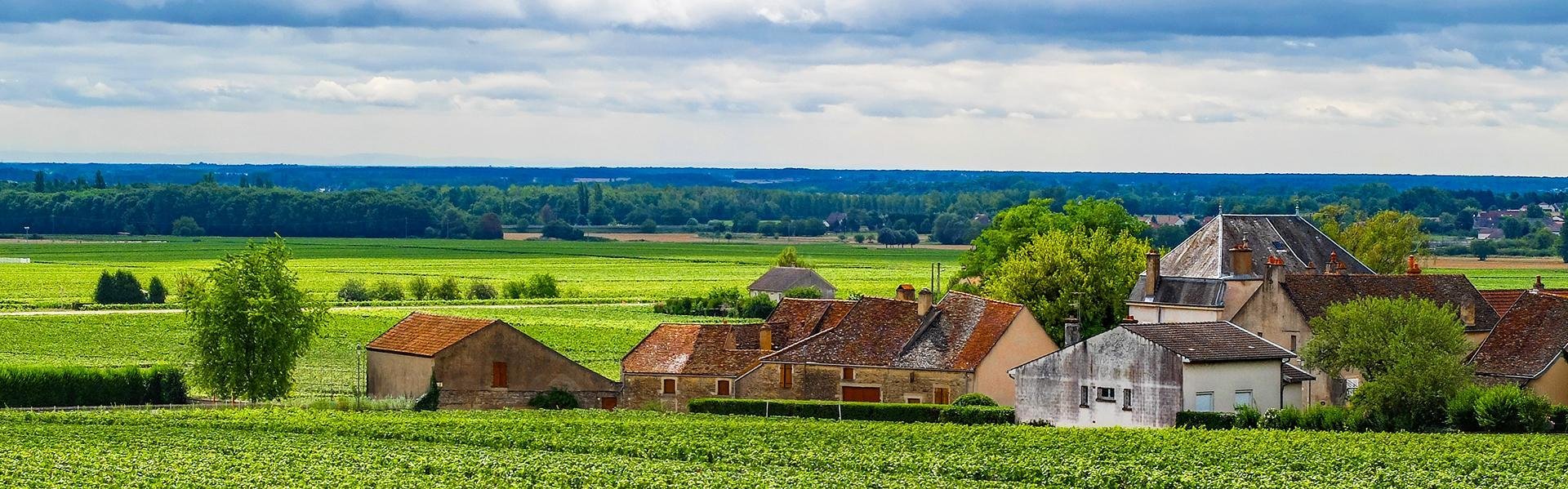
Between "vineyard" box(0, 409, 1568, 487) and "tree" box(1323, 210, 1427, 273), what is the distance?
47623mm

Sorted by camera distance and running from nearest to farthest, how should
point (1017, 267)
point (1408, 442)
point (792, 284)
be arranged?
point (1408, 442) → point (1017, 267) → point (792, 284)

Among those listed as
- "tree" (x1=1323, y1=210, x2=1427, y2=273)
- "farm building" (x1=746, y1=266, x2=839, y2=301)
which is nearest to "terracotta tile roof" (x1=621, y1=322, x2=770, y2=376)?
"tree" (x1=1323, y1=210, x2=1427, y2=273)

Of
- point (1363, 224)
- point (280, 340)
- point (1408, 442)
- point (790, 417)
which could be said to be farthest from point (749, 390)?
point (1363, 224)

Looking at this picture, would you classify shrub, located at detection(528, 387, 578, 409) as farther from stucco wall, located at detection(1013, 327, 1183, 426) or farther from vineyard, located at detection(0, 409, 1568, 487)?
stucco wall, located at detection(1013, 327, 1183, 426)

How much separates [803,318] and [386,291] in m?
62.3

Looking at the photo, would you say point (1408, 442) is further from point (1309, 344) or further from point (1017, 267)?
point (1017, 267)

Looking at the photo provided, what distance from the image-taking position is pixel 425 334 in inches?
2697

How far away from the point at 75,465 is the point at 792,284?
8056 cm

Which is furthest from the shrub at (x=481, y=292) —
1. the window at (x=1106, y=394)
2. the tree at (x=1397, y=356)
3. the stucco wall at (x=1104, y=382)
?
the tree at (x=1397, y=356)

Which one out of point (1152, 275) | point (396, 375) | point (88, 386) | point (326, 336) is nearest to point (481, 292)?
point (326, 336)

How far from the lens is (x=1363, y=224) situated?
4333 inches

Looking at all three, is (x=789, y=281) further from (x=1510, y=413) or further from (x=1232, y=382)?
(x=1510, y=413)

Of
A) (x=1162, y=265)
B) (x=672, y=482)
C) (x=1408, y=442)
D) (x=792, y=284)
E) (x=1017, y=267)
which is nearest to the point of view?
(x=672, y=482)

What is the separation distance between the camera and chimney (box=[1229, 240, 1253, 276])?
71.8 meters
